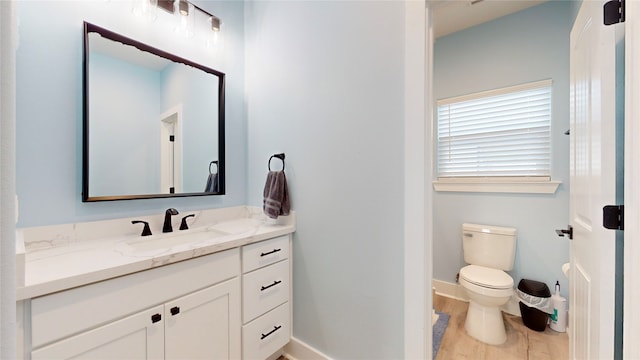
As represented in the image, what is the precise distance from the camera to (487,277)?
6.46 feet

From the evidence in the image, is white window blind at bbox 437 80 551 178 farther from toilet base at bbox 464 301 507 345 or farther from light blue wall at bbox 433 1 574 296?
toilet base at bbox 464 301 507 345

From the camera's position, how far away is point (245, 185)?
2008 mm

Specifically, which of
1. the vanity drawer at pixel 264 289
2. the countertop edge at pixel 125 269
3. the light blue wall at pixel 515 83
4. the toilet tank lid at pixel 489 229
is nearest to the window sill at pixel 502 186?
the light blue wall at pixel 515 83

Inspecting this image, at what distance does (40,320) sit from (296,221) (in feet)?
3.82

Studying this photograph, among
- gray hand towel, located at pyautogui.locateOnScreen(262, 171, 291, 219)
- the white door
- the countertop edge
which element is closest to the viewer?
the countertop edge

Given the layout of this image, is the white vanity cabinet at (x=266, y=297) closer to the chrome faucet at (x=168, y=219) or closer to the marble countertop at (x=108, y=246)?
the marble countertop at (x=108, y=246)

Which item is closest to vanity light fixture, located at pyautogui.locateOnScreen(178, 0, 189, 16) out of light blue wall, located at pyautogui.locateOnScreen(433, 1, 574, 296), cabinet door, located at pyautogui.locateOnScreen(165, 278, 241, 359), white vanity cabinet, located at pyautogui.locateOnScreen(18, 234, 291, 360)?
white vanity cabinet, located at pyautogui.locateOnScreen(18, 234, 291, 360)

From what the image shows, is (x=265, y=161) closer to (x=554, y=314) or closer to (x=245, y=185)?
(x=245, y=185)

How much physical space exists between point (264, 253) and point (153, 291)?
1.90ft

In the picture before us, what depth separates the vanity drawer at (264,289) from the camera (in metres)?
1.40

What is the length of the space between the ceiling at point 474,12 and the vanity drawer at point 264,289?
219 cm

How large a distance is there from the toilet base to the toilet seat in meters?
0.19

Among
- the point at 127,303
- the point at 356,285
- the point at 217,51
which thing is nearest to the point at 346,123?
the point at 356,285

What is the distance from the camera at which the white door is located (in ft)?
2.92
